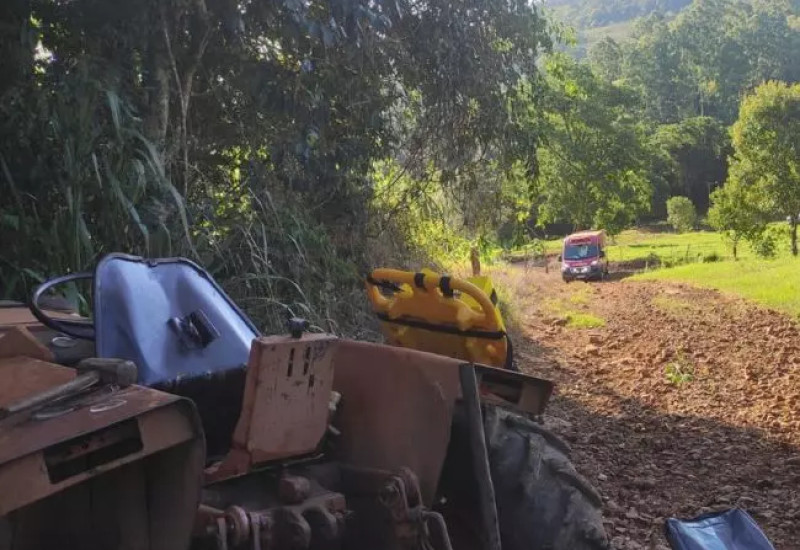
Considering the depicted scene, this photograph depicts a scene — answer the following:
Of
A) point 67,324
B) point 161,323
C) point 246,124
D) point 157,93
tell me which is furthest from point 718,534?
point 246,124

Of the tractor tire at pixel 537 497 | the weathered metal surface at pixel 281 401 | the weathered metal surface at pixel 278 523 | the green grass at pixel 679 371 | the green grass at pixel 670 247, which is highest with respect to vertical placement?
the weathered metal surface at pixel 281 401

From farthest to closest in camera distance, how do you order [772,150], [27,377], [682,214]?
[682,214]
[772,150]
[27,377]

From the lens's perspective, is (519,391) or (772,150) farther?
(772,150)

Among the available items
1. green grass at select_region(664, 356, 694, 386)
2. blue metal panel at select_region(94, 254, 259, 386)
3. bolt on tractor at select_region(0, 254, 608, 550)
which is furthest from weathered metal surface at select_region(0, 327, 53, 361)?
green grass at select_region(664, 356, 694, 386)

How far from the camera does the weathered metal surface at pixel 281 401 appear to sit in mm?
2107

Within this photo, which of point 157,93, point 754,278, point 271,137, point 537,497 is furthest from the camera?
point 754,278

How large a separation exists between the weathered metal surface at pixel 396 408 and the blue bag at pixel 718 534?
5.01 feet

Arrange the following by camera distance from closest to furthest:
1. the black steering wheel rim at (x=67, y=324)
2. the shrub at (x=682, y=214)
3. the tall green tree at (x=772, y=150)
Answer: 1. the black steering wheel rim at (x=67, y=324)
2. the tall green tree at (x=772, y=150)
3. the shrub at (x=682, y=214)

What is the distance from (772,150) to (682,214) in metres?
20.8

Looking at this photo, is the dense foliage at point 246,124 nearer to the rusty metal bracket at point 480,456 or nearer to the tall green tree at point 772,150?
the rusty metal bracket at point 480,456

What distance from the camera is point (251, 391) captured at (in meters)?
2.10

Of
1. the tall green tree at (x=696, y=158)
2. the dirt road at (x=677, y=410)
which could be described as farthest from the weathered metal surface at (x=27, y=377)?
the tall green tree at (x=696, y=158)

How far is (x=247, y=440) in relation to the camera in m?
2.13

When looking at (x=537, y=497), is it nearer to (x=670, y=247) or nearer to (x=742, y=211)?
(x=742, y=211)
